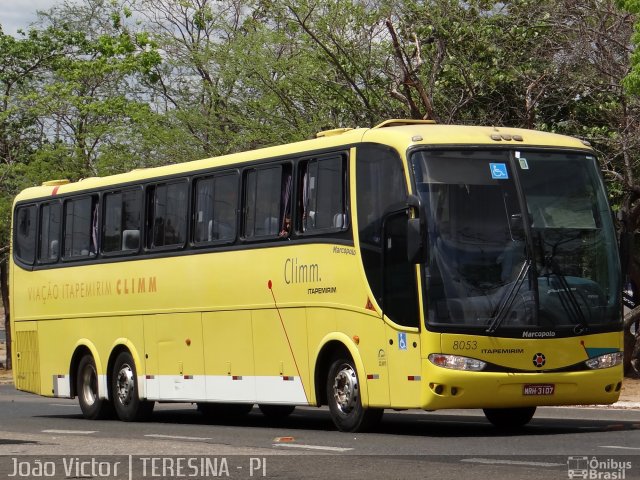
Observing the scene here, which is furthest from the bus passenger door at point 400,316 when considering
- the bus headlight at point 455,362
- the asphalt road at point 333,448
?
the asphalt road at point 333,448

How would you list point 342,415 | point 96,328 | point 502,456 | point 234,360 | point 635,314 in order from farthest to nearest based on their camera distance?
point 635,314 → point 96,328 → point 234,360 → point 342,415 → point 502,456

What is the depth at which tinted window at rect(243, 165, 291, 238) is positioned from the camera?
18.3 m

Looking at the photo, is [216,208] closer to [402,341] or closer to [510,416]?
[402,341]

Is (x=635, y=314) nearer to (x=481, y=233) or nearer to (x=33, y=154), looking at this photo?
(x=481, y=233)

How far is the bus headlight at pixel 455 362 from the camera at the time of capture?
50.6ft

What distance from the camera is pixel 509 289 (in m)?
15.7

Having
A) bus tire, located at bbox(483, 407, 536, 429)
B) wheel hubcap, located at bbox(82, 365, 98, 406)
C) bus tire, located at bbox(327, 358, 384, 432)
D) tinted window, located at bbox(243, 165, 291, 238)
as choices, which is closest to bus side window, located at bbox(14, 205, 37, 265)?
wheel hubcap, located at bbox(82, 365, 98, 406)

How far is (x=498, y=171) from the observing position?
640 inches

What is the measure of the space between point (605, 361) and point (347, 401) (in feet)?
9.79

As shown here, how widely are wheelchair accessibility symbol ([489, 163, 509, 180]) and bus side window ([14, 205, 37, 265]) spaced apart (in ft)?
35.2

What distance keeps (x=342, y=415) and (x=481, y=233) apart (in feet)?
9.13

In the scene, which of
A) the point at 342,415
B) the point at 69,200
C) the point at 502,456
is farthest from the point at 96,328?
the point at 502,456

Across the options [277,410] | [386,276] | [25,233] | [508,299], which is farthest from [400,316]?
[25,233]

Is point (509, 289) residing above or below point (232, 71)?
below
